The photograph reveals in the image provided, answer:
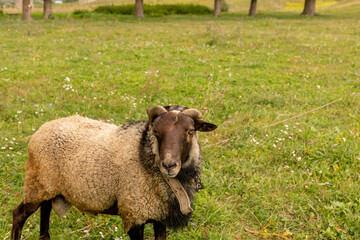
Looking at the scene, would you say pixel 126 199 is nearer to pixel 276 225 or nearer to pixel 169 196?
pixel 169 196

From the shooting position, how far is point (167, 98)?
807 cm

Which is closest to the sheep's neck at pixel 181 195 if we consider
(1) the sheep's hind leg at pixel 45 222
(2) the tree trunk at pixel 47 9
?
(1) the sheep's hind leg at pixel 45 222

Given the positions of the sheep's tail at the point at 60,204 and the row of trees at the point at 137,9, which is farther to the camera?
→ the row of trees at the point at 137,9

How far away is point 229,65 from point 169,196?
8.05 meters

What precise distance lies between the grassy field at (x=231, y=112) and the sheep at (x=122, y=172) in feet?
2.55

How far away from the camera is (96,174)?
3.74 meters

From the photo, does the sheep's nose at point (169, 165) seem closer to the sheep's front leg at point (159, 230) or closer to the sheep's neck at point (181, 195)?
the sheep's neck at point (181, 195)

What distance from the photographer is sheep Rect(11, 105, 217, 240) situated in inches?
140

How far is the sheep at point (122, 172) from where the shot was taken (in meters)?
3.55

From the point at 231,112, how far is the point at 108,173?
14.4 ft

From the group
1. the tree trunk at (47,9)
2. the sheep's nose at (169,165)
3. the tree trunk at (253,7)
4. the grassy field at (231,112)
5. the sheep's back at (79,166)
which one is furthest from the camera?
the tree trunk at (253,7)

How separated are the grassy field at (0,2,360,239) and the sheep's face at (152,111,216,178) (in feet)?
4.75

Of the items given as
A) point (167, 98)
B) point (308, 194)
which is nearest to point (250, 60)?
point (167, 98)

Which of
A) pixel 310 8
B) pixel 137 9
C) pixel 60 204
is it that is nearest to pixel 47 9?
pixel 137 9
